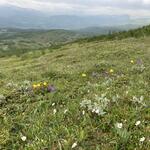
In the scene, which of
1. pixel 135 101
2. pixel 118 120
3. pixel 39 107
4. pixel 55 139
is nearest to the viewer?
pixel 55 139

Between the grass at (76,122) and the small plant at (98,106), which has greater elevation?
the small plant at (98,106)

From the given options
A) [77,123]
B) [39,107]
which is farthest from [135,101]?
[39,107]

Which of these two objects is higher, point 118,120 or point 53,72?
point 118,120

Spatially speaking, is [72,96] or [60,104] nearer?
[60,104]

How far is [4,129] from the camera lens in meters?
7.81

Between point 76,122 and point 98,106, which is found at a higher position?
point 98,106

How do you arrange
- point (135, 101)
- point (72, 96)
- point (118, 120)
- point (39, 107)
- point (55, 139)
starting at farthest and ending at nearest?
point (72, 96), point (39, 107), point (135, 101), point (118, 120), point (55, 139)

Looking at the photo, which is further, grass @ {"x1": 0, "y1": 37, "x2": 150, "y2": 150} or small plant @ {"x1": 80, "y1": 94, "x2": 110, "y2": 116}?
small plant @ {"x1": 80, "y1": 94, "x2": 110, "y2": 116}

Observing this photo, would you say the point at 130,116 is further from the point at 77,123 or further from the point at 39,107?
the point at 39,107

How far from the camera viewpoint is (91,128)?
7312mm

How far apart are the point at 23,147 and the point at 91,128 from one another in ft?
4.62

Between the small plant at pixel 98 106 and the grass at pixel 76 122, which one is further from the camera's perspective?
the small plant at pixel 98 106

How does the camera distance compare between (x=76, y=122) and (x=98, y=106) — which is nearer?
(x=76, y=122)

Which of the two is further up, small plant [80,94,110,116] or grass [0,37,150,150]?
small plant [80,94,110,116]
